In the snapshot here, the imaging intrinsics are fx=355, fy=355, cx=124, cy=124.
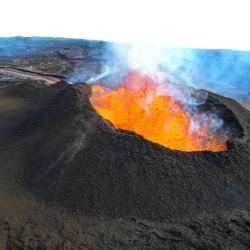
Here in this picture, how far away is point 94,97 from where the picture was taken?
13.5 meters

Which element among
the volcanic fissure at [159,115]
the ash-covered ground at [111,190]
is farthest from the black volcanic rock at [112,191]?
the volcanic fissure at [159,115]

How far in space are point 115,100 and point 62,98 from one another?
198cm

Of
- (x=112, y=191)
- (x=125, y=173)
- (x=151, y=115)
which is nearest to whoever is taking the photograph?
(x=112, y=191)

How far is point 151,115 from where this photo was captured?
13000 millimetres

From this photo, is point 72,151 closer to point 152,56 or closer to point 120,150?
point 120,150

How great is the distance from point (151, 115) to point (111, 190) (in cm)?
388

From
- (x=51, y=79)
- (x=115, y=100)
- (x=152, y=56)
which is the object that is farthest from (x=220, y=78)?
(x=115, y=100)

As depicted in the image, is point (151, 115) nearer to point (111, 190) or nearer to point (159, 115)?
point (159, 115)

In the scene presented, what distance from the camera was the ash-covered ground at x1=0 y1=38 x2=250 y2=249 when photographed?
892cm

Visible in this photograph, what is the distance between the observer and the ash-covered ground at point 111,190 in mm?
8922

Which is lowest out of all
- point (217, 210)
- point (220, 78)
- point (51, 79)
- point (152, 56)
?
point (220, 78)

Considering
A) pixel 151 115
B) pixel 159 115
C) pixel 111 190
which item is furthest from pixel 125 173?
pixel 159 115

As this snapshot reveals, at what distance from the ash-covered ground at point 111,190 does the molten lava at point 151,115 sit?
1003 millimetres

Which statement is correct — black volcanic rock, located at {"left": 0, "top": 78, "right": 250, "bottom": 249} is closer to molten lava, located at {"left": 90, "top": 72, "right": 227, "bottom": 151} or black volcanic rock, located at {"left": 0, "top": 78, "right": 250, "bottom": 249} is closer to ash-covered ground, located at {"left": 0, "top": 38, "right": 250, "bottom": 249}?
ash-covered ground, located at {"left": 0, "top": 38, "right": 250, "bottom": 249}
